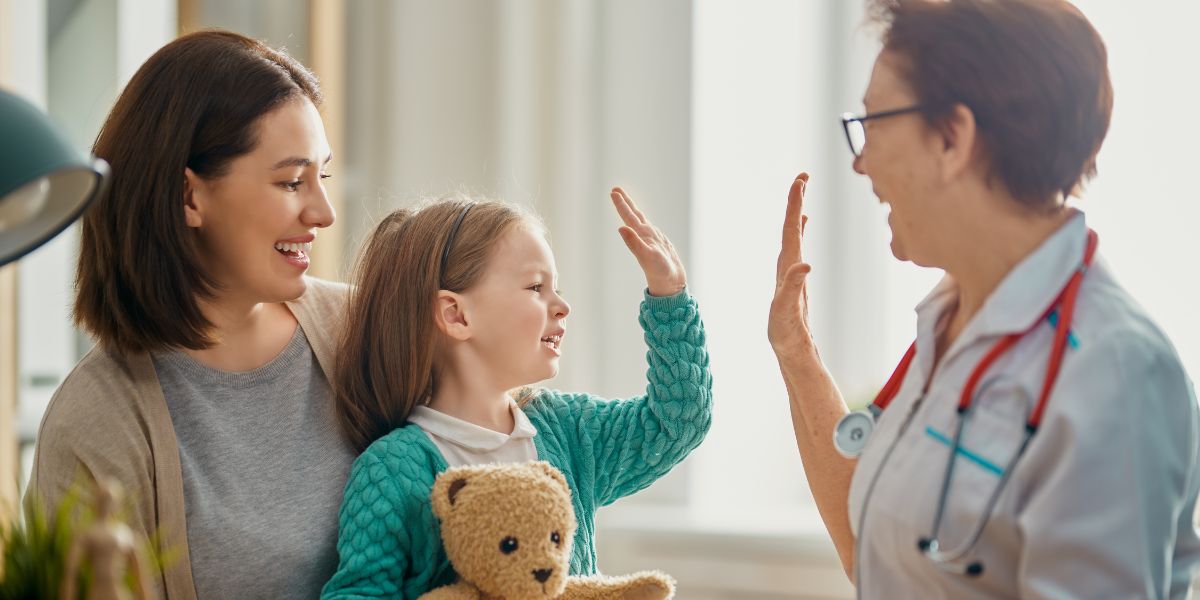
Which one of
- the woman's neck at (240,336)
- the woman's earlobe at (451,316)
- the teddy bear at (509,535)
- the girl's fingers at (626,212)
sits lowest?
the teddy bear at (509,535)

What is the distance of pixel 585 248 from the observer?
330 centimetres

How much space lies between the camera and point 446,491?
4.75ft

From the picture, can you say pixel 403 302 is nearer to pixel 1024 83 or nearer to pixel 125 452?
pixel 125 452

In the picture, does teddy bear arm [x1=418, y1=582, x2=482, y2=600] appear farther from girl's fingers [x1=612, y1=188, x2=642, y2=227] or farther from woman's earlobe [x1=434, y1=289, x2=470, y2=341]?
girl's fingers [x1=612, y1=188, x2=642, y2=227]

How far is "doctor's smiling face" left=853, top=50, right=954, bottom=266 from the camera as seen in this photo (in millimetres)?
1309

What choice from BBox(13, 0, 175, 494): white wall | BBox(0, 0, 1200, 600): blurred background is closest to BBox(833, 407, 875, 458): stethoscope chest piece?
BBox(0, 0, 1200, 600): blurred background

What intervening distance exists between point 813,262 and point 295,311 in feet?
5.49

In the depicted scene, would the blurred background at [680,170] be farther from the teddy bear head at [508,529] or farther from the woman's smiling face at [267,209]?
the teddy bear head at [508,529]

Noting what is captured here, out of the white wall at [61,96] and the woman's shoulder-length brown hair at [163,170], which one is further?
the white wall at [61,96]

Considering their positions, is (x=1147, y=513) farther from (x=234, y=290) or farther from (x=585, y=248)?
(x=585, y=248)

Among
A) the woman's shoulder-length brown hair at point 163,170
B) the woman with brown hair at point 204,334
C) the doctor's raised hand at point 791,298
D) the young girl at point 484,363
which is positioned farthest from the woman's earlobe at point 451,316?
the doctor's raised hand at point 791,298

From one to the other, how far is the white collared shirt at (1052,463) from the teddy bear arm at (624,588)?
271 millimetres

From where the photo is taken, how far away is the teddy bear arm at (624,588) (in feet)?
4.84

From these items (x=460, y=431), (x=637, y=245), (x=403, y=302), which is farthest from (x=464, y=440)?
(x=637, y=245)
